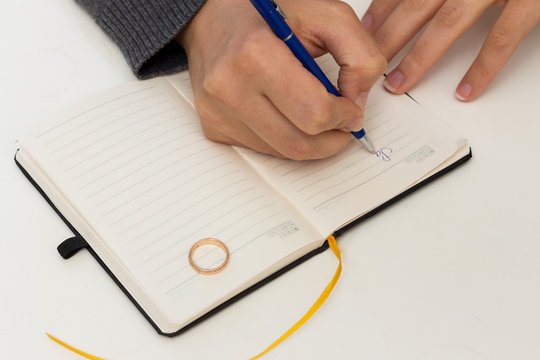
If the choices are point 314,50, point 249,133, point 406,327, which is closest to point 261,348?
point 406,327

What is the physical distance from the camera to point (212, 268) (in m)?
0.73

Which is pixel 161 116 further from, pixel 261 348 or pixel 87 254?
pixel 261 348

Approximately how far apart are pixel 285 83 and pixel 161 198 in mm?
195

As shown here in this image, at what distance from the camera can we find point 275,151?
2.77 feet

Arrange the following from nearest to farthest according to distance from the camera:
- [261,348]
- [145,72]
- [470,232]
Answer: [261,348], [470,232], [145,72]

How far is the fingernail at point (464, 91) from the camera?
959 mm

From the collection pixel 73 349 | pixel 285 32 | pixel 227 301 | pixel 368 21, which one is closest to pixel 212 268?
pixel 227 301

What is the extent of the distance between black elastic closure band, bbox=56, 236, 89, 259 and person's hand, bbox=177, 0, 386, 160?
0.68ft

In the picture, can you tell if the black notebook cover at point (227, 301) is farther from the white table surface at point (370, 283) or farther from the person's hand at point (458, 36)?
the person's hand at point (458, 36)

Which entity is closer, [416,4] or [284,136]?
[284,136]

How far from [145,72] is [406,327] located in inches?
19.3

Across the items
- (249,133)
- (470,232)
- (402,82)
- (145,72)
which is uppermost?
(145,72)

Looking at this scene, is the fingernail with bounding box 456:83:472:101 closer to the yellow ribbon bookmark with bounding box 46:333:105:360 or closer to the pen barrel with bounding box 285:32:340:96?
the pen barrel with bounding box 285:32:340:96

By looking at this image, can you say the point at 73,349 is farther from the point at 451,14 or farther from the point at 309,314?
the point at 451,14
